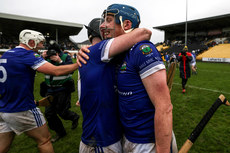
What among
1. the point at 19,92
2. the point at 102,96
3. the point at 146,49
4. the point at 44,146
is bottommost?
the point at 44,146

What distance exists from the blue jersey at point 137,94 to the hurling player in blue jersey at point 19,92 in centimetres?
107

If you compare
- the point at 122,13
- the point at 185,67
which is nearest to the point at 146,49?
the point at 122,13

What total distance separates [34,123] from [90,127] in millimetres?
1426

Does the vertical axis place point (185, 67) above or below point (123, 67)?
below

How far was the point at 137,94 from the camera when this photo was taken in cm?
114

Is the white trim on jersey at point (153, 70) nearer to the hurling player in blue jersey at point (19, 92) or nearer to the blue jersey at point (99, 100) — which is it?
the blue jersey at point (99, 100)

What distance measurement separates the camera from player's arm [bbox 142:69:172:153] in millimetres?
1020

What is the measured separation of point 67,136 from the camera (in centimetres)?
364

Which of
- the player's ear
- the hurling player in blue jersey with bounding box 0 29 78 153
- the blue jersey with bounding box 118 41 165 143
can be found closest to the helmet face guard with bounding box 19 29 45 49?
the hurling player in blue jersey with bounding box 0 29 78 153

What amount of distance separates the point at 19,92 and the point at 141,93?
194cm

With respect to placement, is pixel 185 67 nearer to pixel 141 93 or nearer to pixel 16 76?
pixel 141 93

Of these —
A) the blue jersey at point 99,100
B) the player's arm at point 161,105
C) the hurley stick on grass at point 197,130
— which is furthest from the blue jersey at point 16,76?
the hurley stick on grass at point 197,130

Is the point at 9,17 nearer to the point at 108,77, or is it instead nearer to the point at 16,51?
the point at 16,51

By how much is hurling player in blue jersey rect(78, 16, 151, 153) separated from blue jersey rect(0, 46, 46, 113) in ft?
4.21
